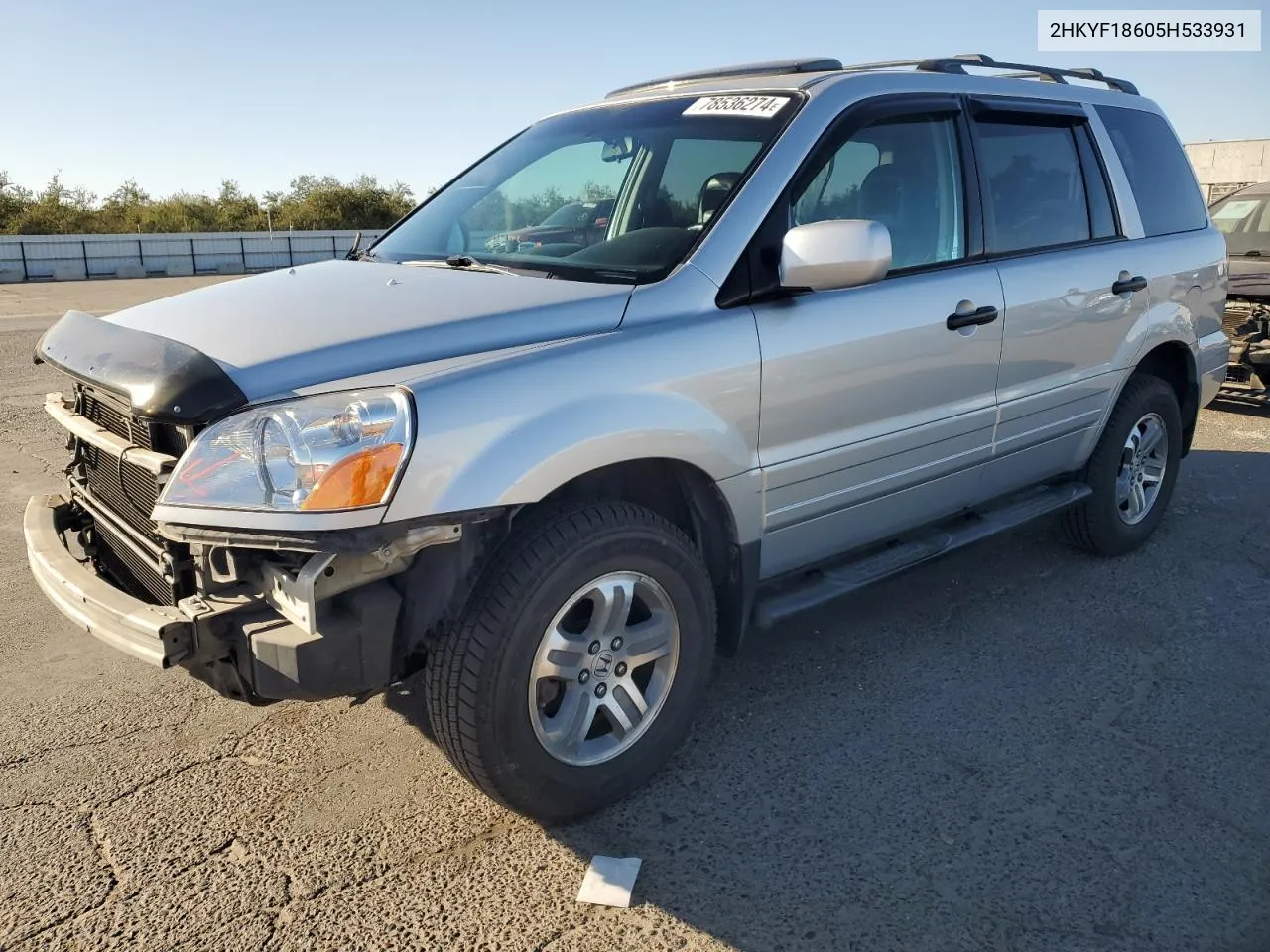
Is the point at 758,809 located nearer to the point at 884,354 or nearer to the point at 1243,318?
the point at 884,354

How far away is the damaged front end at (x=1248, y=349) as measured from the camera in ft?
25.4

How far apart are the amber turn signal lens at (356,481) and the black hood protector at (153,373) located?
0.30m

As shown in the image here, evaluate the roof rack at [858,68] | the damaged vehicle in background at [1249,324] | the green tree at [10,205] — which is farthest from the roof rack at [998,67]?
the green tree at [10,205]

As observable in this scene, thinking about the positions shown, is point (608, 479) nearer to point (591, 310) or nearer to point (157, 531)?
point (591, 310)

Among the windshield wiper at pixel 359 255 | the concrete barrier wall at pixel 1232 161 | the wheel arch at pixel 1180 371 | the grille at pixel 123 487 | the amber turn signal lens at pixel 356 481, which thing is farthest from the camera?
the concrete barrier wall at pixel 1232 161

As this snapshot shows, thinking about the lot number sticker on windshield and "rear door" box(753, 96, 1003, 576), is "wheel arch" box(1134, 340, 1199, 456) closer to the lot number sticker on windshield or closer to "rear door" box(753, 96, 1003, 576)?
"rear door" box(753, 96, 1003, 576)

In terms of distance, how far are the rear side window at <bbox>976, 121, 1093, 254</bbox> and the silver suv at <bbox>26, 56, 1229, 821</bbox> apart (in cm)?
2

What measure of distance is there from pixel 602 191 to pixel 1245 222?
25.3 ft

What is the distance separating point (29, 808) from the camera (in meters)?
2.80

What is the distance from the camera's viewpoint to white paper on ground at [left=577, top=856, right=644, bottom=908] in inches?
96.1

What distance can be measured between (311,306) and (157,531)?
0.79 meters

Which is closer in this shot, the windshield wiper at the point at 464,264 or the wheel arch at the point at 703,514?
the wheel arch at the point at 703,514

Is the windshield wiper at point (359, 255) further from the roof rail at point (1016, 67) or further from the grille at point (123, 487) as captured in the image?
the roof rail at point (1016, 67)

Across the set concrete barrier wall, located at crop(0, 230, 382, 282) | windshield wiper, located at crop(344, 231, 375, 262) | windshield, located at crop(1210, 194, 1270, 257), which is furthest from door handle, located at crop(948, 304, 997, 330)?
concrete barrier wall, located at crop(0, 230, 382, 282)
